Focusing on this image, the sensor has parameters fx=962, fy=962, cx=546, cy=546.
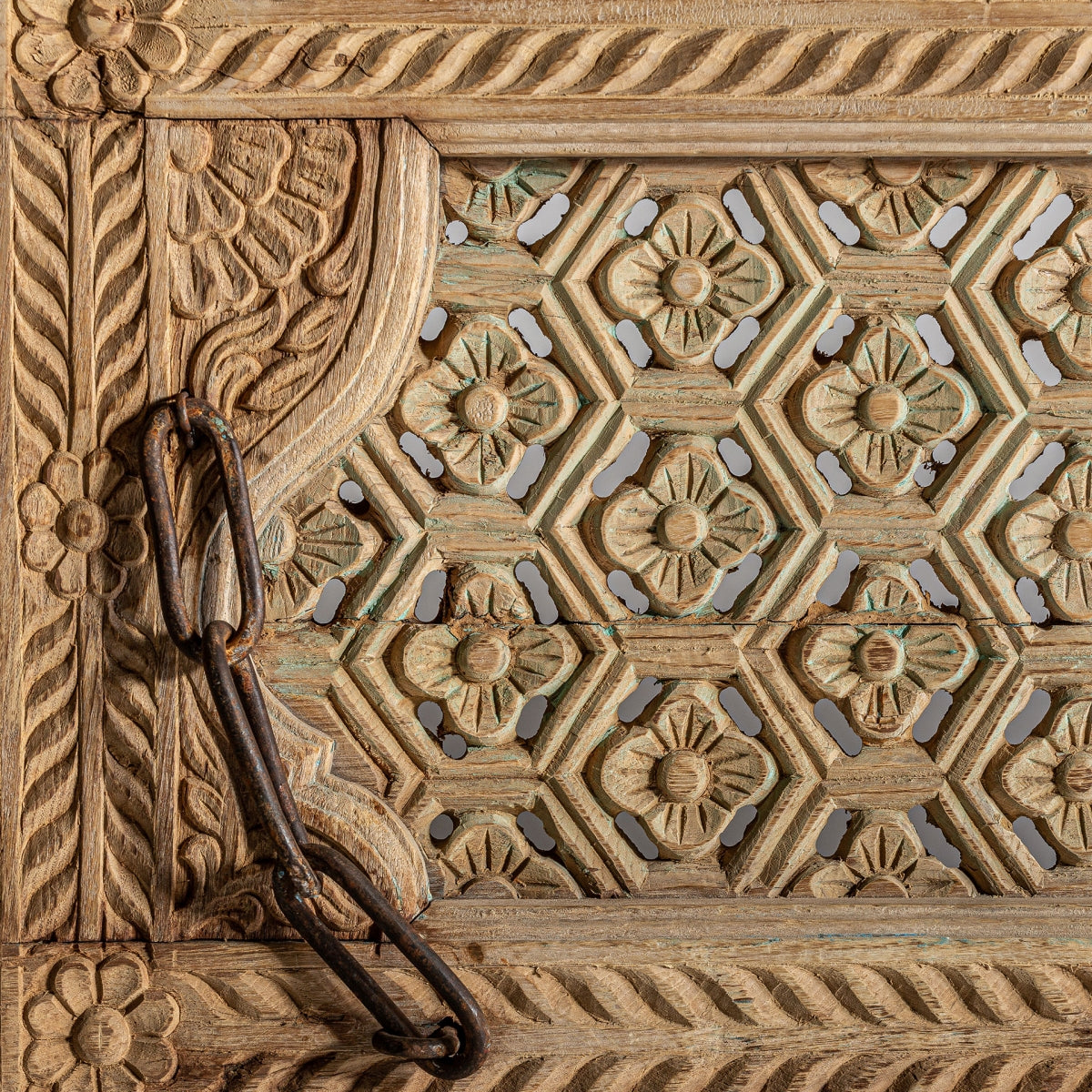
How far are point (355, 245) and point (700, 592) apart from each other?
0.52 meters

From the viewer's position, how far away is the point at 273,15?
0.97 meters

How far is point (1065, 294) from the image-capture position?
105cm

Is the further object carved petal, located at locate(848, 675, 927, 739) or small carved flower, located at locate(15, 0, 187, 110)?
carved petal, located at locate(848, 675, 927, 739)

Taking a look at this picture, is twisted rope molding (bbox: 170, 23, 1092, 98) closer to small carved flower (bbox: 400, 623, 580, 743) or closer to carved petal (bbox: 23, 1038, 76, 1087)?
small carved flower (bbox: 400, 623, 580, 743)

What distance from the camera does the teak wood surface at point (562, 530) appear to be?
98cm

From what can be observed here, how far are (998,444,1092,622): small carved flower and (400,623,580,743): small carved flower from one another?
1.65 ft

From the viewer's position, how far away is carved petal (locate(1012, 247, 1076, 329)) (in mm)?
1037

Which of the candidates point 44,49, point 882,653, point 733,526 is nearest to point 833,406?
point 733,526

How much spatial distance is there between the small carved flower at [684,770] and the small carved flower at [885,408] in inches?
11.9

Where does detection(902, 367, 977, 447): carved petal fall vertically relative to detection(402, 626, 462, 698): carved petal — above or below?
above

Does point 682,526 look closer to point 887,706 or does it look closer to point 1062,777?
point 887,706

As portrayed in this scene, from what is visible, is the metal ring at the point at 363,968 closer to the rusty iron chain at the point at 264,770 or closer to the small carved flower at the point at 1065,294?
the rusty iron chain at the point at 264,770

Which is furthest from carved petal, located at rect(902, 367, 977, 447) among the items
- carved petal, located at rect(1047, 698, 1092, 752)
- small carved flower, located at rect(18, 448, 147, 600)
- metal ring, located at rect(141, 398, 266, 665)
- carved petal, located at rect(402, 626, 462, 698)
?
small carved flower, located at rect(18, 448, 147, 600)

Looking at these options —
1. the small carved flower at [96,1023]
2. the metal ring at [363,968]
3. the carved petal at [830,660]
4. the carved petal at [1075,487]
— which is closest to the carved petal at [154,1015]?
the small carved flower at [96,1023]
